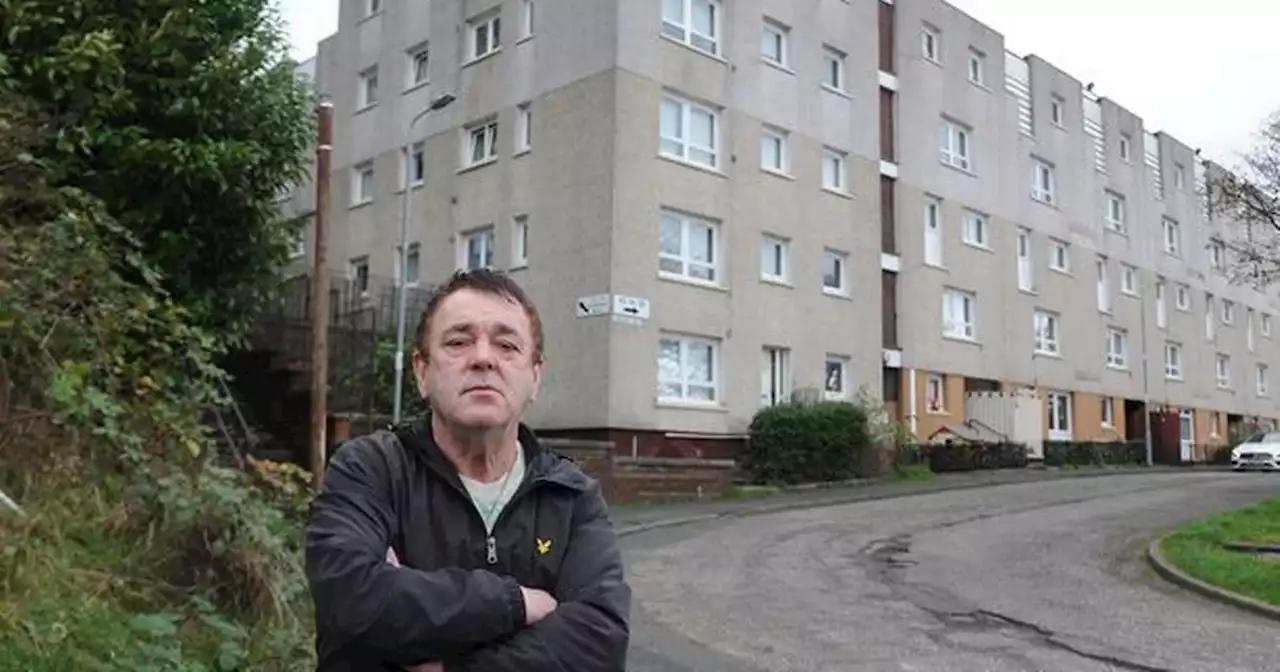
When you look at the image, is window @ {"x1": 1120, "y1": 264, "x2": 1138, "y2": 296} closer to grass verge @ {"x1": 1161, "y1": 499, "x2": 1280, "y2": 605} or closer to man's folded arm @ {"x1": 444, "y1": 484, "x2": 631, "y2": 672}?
grass verge @ {"x1": 1161, "y1": 499, "x2": 1280, "y2": 605}

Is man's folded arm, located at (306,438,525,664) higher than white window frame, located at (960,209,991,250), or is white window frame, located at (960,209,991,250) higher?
white window frame, located at (960,209,991,250)

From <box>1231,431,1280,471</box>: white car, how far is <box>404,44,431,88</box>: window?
26.6 metres

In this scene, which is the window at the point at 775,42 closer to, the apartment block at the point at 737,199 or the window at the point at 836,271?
the apartment block at the point at 737,199

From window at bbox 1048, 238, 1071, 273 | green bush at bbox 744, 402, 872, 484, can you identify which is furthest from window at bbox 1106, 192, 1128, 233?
green bush at bbox 744, 402, 872, 484

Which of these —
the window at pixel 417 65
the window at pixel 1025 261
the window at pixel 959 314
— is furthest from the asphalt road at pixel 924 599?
the window at pixel 1025 261

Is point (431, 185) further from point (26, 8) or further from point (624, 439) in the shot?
point (26, 8)

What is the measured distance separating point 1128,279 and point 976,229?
11.3 meters

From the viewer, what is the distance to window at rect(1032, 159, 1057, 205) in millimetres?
37625

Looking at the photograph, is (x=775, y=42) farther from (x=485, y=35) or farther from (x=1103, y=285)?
(x=1103, y=285)

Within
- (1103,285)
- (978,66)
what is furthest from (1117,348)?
(978,66)

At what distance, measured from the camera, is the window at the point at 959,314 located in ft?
107

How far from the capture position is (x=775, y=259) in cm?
2728

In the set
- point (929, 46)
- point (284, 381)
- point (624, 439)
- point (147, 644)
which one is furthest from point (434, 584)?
point (929, 46)

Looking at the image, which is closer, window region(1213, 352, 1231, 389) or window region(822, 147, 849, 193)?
window region(822, 147, 849, 193)
